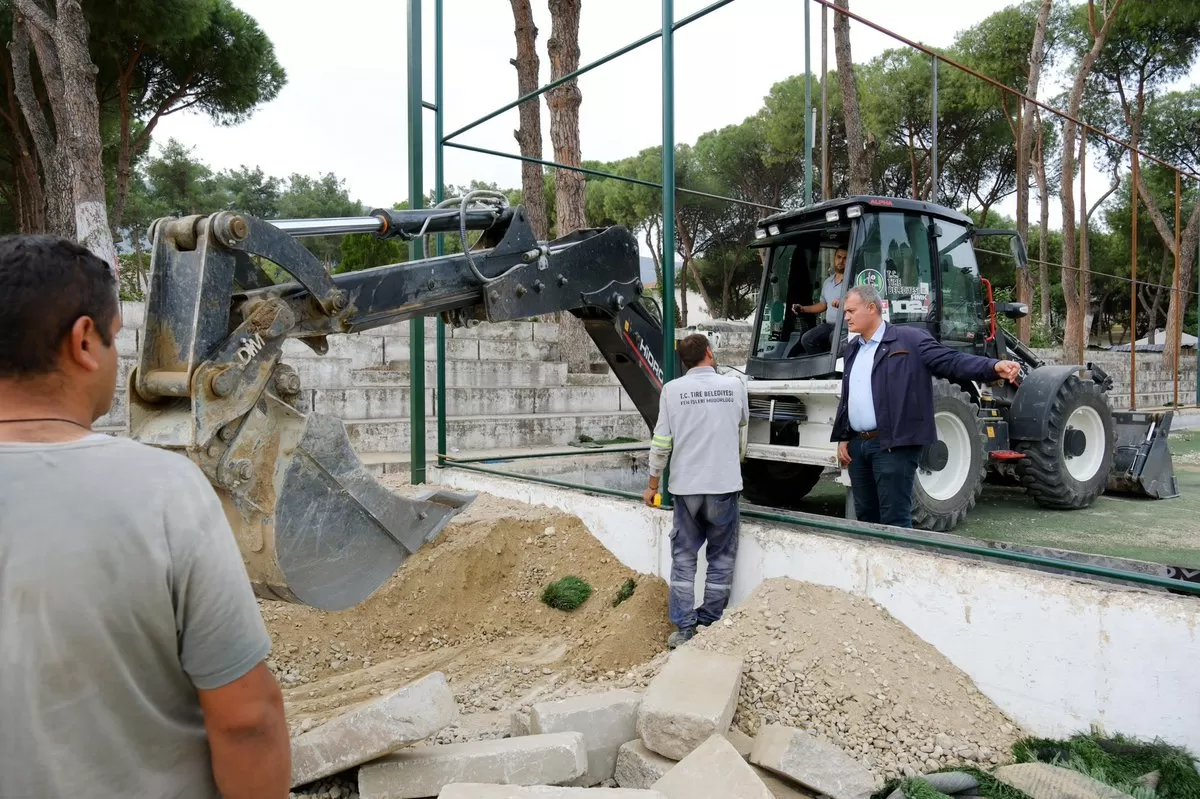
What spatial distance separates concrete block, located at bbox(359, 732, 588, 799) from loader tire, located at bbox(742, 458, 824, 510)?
417cm

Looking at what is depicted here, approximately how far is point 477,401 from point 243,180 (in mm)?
39590

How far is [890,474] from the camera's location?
450 centimetres

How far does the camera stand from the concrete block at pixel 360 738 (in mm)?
2783

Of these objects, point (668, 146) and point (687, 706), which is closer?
point (687, 706)

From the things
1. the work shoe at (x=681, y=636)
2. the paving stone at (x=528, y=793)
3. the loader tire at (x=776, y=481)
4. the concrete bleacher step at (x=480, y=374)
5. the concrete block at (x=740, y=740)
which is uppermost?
the concrete bleacher step at (x=480, y=374)

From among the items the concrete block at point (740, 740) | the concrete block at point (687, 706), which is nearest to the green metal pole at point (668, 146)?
the concrete block at point (687, 706)

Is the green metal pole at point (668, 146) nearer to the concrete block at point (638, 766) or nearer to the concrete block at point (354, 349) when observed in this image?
the concrete block at point (638, 766)

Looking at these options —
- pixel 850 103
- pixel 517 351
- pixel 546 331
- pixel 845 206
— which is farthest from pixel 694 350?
pixel 850 103

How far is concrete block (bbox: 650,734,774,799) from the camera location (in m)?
2.62

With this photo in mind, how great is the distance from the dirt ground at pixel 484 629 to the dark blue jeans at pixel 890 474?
1.32 m

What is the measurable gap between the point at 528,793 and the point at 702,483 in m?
2.11

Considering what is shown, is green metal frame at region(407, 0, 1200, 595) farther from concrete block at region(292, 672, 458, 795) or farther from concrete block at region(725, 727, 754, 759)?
concrete block at region(292, 672, 458, 795)

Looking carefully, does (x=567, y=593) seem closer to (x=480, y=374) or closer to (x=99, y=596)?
(x=99, y=596)

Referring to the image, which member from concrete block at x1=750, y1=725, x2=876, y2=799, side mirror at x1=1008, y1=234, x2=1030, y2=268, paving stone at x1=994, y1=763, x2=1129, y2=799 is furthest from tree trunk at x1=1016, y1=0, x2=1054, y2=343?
concrete block at x1=750, y1=725, x2=876, y2=799
